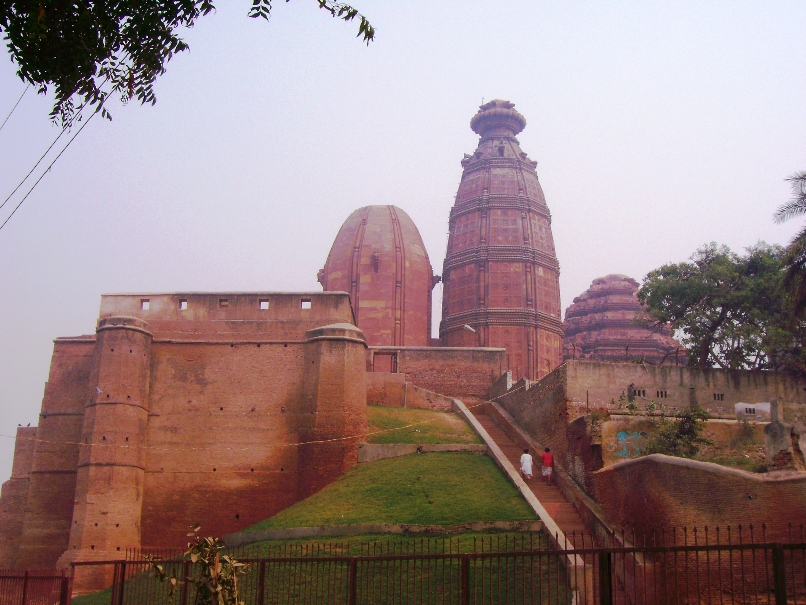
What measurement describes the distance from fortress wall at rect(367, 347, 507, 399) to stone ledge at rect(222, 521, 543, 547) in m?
13.2

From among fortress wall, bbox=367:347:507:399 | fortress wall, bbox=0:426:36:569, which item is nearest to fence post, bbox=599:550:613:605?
fortress wall, bbox=0:426:36:569

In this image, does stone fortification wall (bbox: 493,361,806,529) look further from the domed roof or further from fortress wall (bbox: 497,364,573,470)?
the domed roof

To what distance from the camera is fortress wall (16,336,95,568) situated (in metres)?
27.9

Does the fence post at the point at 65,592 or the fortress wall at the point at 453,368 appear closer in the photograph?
the fence post at the point at 65,592

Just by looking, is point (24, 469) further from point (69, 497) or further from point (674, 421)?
point (674, 421)

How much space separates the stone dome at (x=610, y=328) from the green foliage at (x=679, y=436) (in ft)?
86.1

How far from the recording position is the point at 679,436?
2172 cm

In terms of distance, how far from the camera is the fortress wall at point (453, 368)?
36219 millimetres

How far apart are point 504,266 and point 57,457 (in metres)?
21.1

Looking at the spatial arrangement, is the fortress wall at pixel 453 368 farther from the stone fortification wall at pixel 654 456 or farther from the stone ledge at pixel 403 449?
the stone ledge at pixel 403 449

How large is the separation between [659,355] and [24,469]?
29020 mm

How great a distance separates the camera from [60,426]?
29.2m

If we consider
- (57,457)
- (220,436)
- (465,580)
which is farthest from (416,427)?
(465,580)

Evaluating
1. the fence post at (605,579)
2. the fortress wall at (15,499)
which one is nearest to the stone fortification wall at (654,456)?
the fence post at (605,579)
